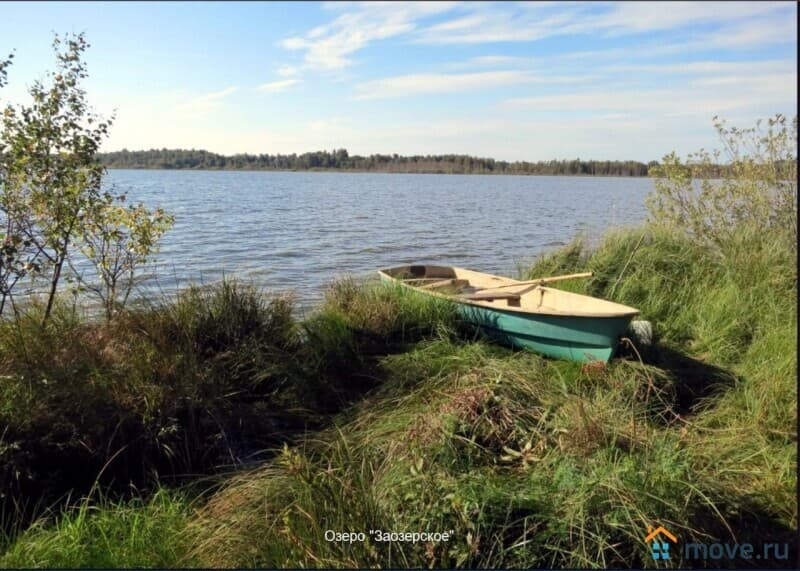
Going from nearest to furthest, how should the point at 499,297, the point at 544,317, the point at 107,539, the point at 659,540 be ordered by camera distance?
the point at 659,540
the point at 107,539
the point at 544,317
the point at 499,297

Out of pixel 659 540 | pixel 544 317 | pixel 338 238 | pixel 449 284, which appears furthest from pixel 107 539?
pixel 338 238

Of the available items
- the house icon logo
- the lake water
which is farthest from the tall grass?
the lake water

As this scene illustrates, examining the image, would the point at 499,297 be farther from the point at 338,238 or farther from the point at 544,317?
the point at 338,238

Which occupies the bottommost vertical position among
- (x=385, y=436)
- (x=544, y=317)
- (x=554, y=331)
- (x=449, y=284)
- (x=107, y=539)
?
(x=107, y=539)

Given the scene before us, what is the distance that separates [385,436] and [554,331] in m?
2.94

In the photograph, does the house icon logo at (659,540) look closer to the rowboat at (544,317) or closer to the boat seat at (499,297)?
the rowboat at (544,317)

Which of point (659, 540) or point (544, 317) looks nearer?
point (659, 540)

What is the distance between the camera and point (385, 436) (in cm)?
460

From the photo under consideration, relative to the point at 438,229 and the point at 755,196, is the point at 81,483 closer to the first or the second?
the point at 755,196

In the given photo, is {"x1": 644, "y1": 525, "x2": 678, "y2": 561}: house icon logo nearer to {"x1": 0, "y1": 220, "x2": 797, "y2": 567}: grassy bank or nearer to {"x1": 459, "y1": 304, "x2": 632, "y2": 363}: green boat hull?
{"x1": 0, "y1": 220, "x2": 797, "y2": 567}: grassy bank

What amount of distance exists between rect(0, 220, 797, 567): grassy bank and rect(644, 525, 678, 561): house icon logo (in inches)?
1.5

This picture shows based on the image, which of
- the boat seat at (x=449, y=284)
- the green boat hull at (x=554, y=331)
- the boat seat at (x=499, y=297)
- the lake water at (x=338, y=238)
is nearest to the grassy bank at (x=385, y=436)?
the green boat hull at (x=554, y=331)

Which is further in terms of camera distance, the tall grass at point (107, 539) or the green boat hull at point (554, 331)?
the green boat hull at point (554, 331)

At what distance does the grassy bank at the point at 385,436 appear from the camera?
11.0ft
